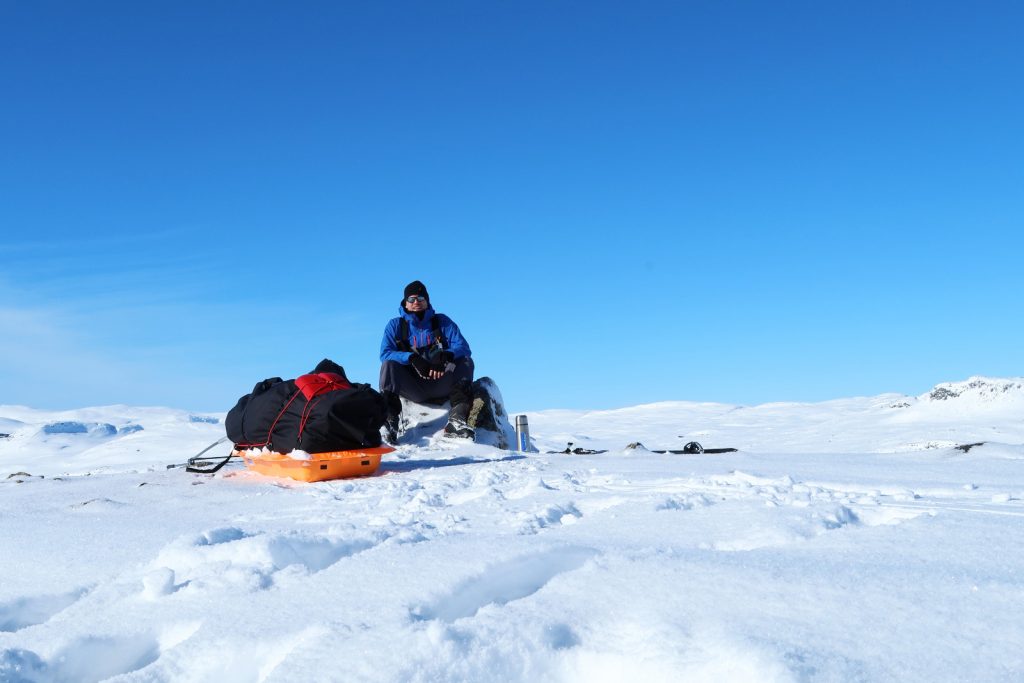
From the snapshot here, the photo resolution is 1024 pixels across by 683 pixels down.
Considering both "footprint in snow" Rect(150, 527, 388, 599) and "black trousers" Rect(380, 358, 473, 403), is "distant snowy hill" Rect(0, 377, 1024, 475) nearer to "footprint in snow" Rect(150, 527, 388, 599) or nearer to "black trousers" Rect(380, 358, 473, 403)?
"black trousers" Rect(380, 358, 473, 403)

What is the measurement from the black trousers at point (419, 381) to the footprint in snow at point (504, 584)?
5.86 meters

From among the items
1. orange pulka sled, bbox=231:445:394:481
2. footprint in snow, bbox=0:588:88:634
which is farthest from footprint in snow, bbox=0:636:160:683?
orange pulka sled, bbox=231:445:394:481

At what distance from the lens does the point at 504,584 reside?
82.1 inches

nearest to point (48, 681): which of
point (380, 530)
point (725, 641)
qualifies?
point (380, 530)

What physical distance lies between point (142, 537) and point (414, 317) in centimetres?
515

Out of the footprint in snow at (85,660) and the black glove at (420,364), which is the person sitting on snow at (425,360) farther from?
the footprint in snow at (85,660)

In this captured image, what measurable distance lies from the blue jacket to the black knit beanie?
0.51ft

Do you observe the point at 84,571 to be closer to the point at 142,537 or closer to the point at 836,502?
the point at 142,537

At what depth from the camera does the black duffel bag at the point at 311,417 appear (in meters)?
4.93

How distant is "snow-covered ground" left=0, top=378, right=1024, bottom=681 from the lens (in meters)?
1.56

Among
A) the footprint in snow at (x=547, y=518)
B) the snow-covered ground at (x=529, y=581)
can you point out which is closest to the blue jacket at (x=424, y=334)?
the snow-covered ground at (x=529, y=581)

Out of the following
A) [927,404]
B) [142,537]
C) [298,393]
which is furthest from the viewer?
[927,404]

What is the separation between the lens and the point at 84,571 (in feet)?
8.07

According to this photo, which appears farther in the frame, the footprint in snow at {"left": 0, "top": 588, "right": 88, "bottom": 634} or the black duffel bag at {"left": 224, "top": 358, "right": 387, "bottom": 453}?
the black duffel bag at {"left": 224, "top": 358, "right": 387, "bottom": 453}
